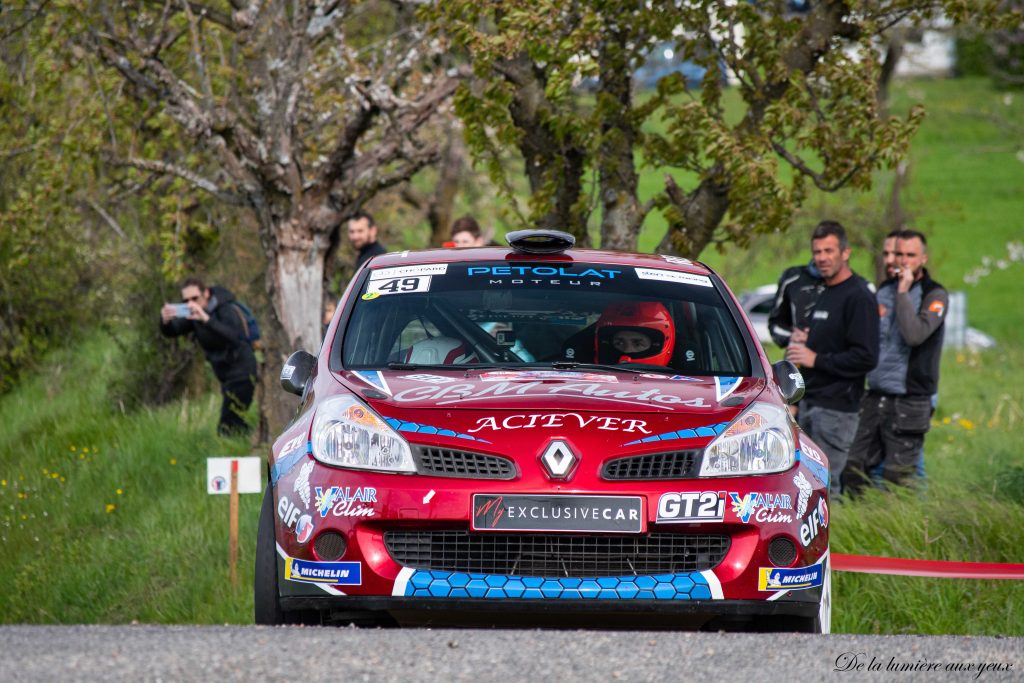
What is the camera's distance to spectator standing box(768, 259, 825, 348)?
367 inches

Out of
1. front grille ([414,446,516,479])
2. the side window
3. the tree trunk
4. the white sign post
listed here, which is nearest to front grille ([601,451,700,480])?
front grille ([414,446,516,479])

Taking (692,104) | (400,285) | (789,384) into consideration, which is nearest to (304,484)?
(400,285)

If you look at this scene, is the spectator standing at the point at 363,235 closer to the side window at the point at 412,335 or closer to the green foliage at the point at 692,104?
the green foliage at the point at 692,104

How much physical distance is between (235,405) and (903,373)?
20.6ft

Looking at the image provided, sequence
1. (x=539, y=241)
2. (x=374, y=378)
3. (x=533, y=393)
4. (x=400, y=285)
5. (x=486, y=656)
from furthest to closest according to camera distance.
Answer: (x=539, y=241)
(x=400, y=285)
(x=374, y=378)
(x=533, y=393)
(x=486, y=656)

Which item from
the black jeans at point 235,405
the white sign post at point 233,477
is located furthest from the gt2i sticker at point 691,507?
the black jeans at point 235,405

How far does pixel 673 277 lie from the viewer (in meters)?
6.34

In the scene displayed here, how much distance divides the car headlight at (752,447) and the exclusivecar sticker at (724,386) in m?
0.14

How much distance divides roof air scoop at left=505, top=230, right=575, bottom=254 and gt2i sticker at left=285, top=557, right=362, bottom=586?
6.34 feet

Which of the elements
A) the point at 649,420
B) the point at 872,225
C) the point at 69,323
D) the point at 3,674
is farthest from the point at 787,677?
the point at 872,225

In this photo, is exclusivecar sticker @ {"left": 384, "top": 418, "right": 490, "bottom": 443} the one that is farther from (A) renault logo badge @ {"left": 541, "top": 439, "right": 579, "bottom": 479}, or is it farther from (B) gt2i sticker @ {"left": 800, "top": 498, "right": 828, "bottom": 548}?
(B) gt2i sticker @ {"left": 800, "top": 498, "right": 828, "bottom": 548}

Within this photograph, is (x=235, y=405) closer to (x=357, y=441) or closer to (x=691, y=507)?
(x=357, y=441)

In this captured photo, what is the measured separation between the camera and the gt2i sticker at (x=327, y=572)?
4.84 m

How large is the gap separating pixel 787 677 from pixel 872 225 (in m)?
25.4
